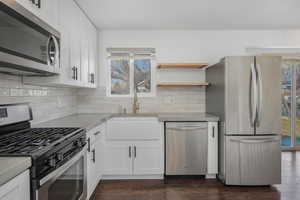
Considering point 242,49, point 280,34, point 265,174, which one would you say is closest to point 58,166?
point 265,174

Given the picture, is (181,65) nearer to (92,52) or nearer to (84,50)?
(92,52)

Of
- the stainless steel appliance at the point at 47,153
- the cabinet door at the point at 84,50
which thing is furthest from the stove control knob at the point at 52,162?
the cabinet door at the point at 84,50

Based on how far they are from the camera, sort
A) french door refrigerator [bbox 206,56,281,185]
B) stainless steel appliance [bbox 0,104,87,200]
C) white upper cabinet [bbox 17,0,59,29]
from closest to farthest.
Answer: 1. stainless steel appliance [bbox 0,104,87,200]
2. white upper cabinet [bbox 17,0,59,29]
3. french door refrigerator [bbox 206,56,281,185]

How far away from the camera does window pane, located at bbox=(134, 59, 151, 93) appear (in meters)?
4.08

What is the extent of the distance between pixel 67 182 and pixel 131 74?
264cm

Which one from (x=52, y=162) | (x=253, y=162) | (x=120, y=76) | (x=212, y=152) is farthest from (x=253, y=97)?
(x=52, y=162)

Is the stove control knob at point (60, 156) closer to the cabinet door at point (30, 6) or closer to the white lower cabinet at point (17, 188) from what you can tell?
the white lower cabinet at point (17, 188)

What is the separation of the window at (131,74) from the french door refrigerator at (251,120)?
1427mm

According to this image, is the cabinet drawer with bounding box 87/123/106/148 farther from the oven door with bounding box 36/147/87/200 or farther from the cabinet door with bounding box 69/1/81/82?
the cabinet door with bounding box 69/1/81/82

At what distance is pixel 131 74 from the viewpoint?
161 inches

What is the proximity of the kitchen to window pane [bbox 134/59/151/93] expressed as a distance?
2 centimetres

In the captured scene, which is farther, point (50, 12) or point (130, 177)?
point (130, 177)

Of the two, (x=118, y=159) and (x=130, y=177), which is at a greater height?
(x=118, y=159)

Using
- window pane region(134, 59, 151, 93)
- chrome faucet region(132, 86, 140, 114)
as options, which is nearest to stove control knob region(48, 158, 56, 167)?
chrome faucet region(132, 86, 140, 114)
